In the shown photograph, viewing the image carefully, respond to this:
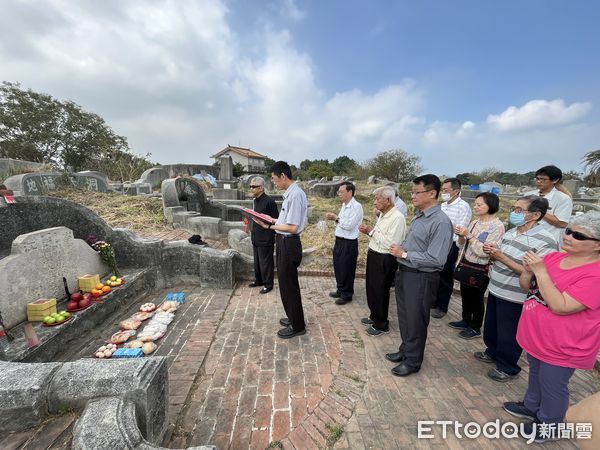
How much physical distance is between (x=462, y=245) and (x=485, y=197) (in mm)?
648

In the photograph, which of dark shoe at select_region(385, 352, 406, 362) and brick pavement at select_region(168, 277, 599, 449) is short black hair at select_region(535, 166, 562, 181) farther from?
dark shoe at select_region(385, 352, 406, 362)

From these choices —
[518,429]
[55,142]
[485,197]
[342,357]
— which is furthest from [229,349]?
[55,142]

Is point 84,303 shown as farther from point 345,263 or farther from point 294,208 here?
point 345,263

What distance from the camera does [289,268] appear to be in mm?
3160

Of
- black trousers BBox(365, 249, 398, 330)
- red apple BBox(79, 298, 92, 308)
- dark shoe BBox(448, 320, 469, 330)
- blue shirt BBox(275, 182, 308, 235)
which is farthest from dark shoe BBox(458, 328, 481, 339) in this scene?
red apple BBox(79, 298, 92, 308)

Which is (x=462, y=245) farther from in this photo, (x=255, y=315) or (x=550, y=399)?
(x=255, y=315)

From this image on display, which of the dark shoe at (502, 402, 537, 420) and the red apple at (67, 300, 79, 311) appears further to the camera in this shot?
the red apple at (67, 300, 79, 311)

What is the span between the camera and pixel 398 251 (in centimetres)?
254

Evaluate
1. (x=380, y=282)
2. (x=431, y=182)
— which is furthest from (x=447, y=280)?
(x=431, y=182)

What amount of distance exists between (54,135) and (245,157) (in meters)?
29.3

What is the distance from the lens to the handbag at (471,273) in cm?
311

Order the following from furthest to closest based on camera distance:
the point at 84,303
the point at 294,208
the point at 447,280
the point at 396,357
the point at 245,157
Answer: the point at 245,157, the point at 447,280, the point at 84,303, the point at 294,208, the point at 396,357

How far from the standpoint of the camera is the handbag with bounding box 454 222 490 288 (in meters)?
3.11

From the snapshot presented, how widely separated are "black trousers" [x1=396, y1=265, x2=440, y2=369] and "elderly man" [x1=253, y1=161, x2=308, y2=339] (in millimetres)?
1178
